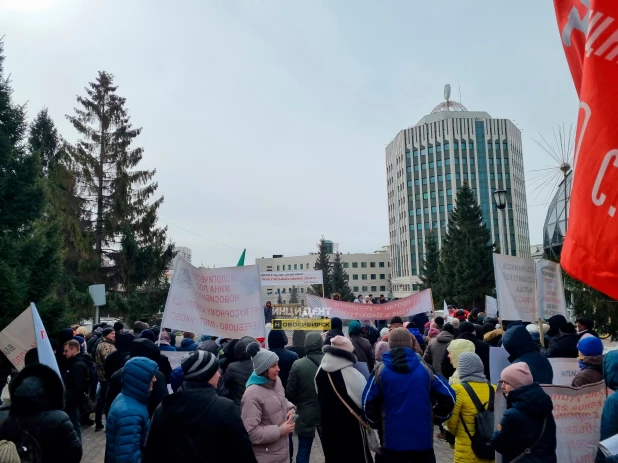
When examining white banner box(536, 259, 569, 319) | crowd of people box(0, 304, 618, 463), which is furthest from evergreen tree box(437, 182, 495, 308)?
crowd of people box(0, 304, 618, 463)

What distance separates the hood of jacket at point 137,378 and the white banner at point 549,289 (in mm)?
6133

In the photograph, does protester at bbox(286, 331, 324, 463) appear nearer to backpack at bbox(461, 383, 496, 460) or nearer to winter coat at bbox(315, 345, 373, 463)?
winter coat at bbox(315, 345, 373, 463)

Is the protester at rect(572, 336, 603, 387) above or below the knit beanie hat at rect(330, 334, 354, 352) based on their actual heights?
below

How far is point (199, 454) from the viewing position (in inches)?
123

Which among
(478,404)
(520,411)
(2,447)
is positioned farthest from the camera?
(478,404)

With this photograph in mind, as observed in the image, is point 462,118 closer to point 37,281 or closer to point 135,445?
point 37,281

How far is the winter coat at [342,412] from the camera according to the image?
5.00 m

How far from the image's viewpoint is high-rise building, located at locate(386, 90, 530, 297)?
107 meters

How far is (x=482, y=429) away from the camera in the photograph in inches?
181

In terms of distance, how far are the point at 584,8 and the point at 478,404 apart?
11.6 ft

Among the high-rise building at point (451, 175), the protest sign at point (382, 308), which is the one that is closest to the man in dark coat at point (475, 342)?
the protest sign at point (382, 308)

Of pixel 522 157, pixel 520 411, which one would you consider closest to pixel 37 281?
pixel 520 411

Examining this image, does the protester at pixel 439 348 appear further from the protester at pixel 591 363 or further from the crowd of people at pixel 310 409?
the protester at pixel 591 363

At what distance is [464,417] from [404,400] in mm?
837
